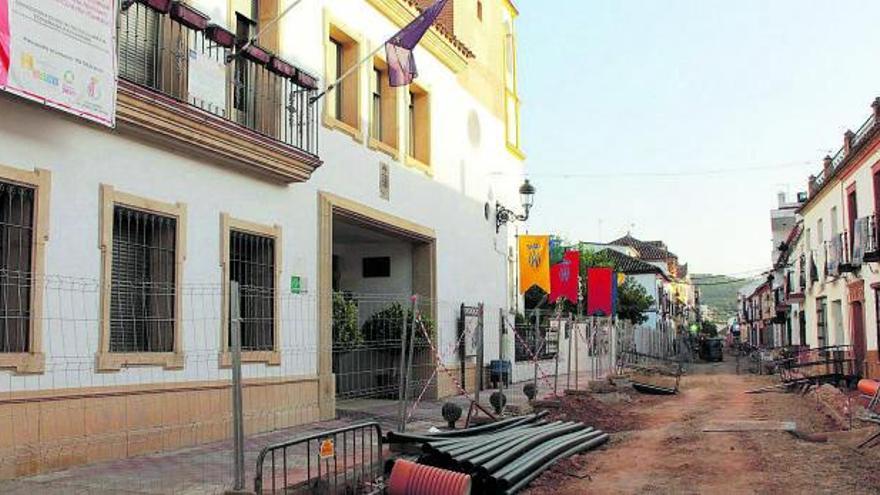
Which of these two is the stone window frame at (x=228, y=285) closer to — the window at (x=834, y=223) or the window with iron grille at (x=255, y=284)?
the window with iron grille at (x=255, y=284)

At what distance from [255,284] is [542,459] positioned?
4856 mm

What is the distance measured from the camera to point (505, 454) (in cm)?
945

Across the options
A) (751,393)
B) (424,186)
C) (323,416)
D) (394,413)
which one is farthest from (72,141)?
(751,393)

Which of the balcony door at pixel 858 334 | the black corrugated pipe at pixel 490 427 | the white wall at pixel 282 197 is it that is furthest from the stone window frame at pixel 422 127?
the balcony door at pixel 858 334

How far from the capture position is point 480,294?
21.1 metres

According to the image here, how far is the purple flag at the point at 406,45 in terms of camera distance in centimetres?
1366

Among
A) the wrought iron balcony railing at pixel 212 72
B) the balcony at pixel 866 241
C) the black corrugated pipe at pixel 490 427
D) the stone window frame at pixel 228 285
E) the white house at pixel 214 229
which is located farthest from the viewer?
the balcony at pixel 866 241

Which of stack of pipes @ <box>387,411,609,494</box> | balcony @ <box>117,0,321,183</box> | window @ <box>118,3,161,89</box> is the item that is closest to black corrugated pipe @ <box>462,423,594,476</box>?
stack of pipes @ <box>387,411,609,494</box>

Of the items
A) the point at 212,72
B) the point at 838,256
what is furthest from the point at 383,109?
the point at 838,256

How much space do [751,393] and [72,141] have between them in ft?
69.3

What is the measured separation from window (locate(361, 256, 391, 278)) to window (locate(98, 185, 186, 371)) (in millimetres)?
8190

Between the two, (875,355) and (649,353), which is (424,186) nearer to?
(875,355)

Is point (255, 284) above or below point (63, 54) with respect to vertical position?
below

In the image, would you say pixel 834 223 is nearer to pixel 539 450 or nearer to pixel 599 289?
pixel 599 289
